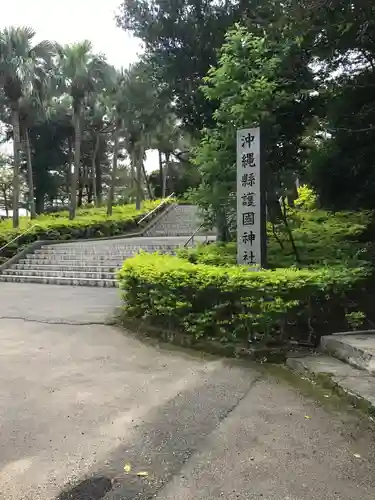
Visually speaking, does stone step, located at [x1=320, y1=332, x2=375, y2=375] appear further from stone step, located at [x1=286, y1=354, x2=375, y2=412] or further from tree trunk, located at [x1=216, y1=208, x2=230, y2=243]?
tree trunk, located at [x1=216, y1=208, x2=230, y2=243]

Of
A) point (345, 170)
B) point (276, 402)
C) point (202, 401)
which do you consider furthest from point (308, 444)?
point (345, 170)

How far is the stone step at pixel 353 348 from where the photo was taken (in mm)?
3896

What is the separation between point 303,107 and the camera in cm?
728

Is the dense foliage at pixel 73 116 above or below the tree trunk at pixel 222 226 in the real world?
above

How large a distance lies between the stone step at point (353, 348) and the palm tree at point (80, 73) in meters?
16.4

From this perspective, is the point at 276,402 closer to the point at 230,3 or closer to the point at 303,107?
the point at 303,107

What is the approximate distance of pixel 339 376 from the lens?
12.4ft

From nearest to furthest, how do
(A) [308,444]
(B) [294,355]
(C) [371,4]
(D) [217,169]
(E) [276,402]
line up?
1. (A) [308,444]
2. (E) [276,402]
3. (C) [371,4]
4. (B) [294,355]
5. (D) [217,169]

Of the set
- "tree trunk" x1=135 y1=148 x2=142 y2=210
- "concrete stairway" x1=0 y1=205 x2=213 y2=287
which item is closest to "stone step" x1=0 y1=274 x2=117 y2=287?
"concrete stairway" x1=0 y1=205 x2=213 y2=287

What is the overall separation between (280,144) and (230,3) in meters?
4.23

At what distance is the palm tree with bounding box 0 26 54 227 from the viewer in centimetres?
1422

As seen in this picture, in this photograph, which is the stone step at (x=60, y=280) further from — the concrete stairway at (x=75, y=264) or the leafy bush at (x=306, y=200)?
the leafy bush at (x=306, y=200)

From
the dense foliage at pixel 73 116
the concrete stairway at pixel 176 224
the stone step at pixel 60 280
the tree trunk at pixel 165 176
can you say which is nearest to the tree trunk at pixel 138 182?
the dense foliage at pixel 73 116

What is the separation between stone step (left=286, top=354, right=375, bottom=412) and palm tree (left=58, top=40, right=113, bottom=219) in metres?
16.5
